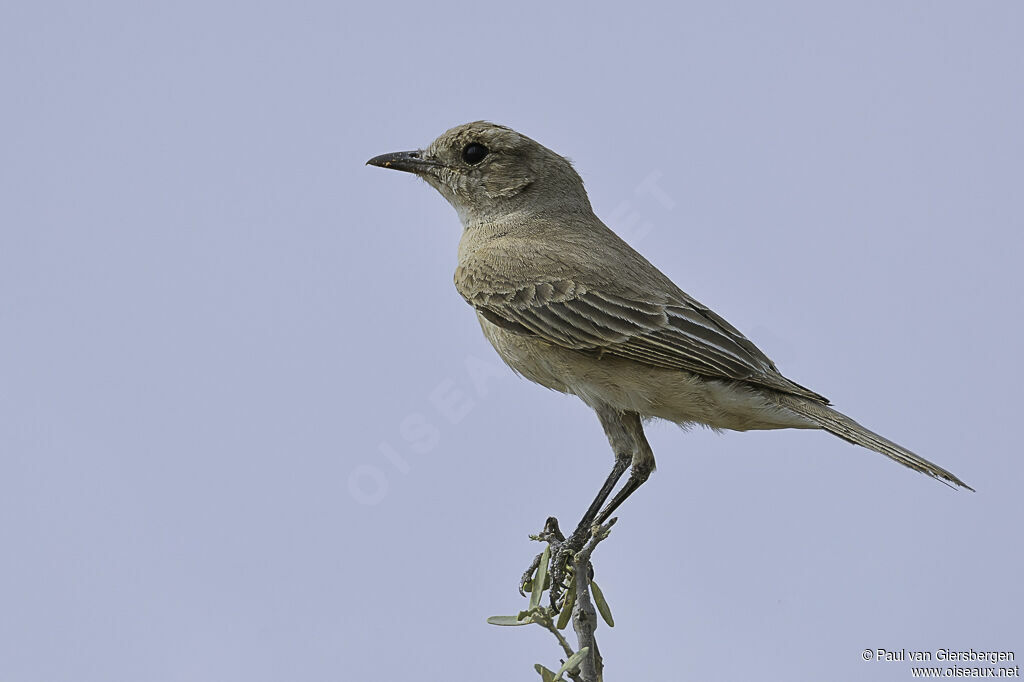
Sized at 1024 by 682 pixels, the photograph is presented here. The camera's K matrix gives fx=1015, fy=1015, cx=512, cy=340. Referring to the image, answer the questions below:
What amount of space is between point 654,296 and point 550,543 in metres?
1.49

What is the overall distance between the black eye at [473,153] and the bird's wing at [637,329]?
1180 millimetres

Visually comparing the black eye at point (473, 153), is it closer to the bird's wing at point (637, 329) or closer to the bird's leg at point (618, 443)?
the bird's wing at point (637, 329)

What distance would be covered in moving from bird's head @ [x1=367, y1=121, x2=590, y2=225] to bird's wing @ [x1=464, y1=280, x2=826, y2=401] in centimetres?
99

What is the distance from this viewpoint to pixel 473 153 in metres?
6.49

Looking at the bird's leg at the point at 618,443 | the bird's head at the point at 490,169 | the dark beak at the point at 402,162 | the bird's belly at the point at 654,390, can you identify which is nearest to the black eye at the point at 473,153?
the bird's head at the point at 490,169

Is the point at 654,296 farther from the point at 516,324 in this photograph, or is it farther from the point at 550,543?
the point at 550,543

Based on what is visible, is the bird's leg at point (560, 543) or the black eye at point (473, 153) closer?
the bird's leg at point (560, 543)

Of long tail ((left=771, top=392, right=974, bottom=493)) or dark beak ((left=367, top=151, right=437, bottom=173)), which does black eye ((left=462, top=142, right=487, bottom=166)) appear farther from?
long tail ((left=771, top=392, right=974, bottom=493))

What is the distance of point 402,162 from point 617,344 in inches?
83.1

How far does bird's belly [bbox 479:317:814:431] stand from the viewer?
17.4ft

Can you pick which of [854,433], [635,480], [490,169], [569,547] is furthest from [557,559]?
[490,169]

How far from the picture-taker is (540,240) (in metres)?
6.04

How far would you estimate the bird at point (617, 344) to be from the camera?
5.29 metres

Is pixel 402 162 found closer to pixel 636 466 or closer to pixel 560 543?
pixel 636 466
